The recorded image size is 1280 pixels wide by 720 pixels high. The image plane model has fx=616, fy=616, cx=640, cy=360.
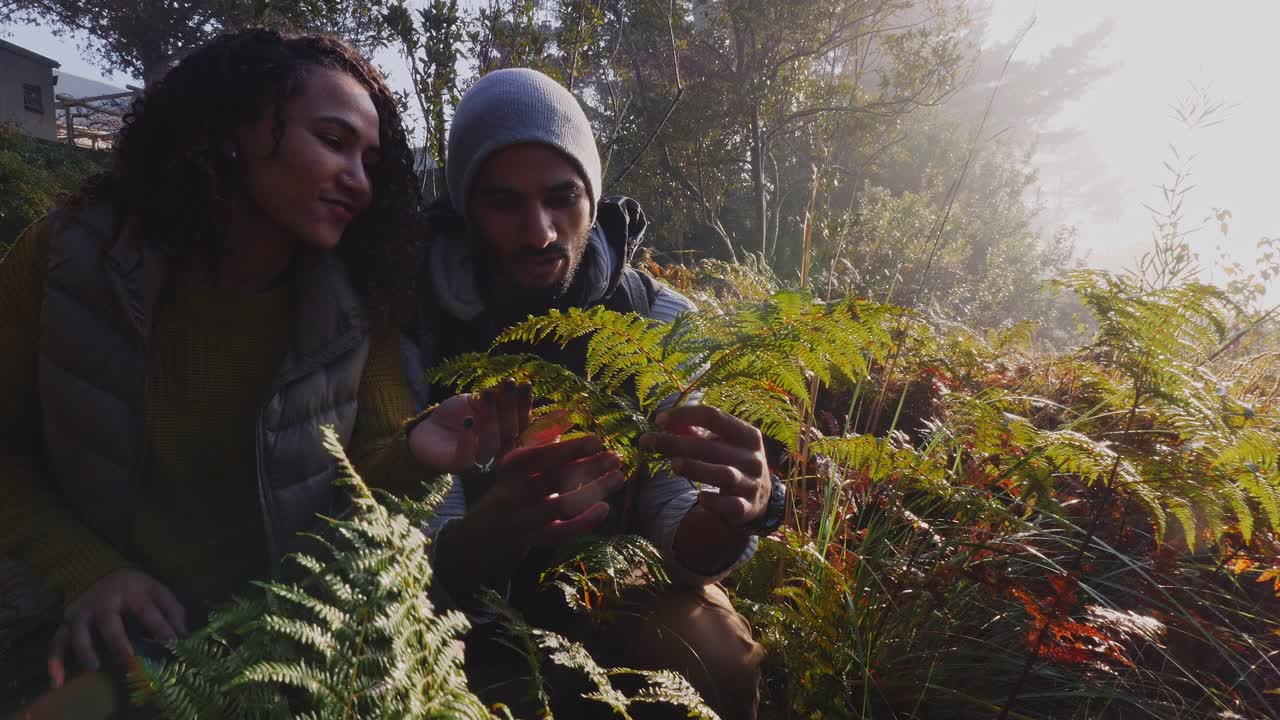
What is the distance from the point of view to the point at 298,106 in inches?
67.9

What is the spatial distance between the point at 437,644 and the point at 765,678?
1129mm

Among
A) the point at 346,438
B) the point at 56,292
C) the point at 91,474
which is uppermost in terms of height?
the point at 56,292

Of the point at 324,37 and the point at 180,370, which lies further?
the point at 324,37

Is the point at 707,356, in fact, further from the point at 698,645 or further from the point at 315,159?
the point at 315,159

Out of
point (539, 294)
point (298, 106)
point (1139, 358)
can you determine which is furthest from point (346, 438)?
point (1139, 358)

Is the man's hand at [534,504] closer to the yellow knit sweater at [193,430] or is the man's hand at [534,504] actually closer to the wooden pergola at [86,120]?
the yellow knit sweater at [193,430]

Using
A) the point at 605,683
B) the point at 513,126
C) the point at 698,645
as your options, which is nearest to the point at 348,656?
the point at 605,683

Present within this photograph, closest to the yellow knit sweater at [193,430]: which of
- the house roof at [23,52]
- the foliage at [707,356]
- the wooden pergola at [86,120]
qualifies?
the foliage at [707,356]

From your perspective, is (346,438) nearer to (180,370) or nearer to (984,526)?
(180,370)

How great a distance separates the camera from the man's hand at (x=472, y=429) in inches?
56.7

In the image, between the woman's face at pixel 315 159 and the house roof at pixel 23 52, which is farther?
the house roof at pixel 23 52

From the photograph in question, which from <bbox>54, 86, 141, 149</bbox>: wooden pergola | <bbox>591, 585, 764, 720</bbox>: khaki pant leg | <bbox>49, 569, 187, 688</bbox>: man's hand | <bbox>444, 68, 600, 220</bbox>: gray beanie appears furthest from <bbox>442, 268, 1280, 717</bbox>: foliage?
<bbox>54, 86, 141, 149</bbox>: wooden pergola

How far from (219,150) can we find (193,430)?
0.81m

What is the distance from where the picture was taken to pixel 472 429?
1.58 metres
